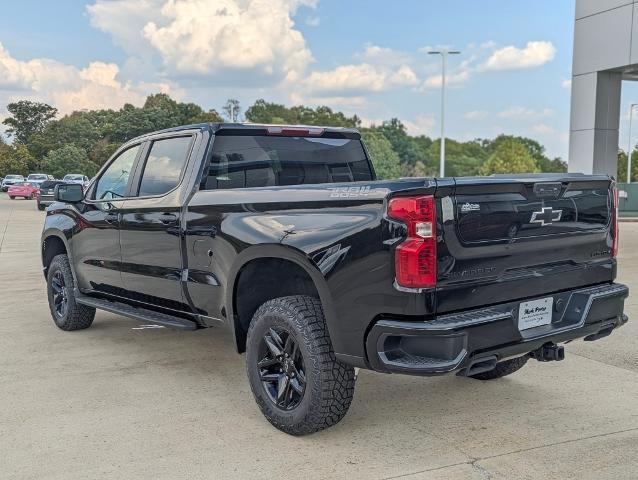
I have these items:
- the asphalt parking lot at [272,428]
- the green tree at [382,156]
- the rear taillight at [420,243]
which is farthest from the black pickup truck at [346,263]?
the green tree at [382,156]

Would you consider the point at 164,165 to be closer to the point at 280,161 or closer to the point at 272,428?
the point at 280,161

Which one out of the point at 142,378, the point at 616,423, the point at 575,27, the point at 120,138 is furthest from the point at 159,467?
the point at 120,138

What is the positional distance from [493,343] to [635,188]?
98.8ft

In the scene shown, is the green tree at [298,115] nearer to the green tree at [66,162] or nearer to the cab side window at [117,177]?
the green tree at [66,162]

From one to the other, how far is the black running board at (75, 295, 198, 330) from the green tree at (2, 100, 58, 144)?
359 feet

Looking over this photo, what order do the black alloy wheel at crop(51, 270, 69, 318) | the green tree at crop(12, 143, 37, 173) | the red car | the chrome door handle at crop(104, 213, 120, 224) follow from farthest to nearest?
the green tree at crop(12, 143, 37, 173) < the red car < the black alloy wheel at crop(51, 270, 69, 318) < the chrome door handle at crop(104, 213, 120, 224)

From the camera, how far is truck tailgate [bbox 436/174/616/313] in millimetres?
3348

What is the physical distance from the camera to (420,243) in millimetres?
3266

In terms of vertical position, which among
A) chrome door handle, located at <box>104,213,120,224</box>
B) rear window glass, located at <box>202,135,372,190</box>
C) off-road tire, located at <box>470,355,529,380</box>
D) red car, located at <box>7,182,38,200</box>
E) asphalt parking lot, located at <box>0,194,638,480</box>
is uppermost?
rear window glass, located at <box>202,135,372,190</box>

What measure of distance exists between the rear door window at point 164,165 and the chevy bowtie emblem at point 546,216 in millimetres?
2592

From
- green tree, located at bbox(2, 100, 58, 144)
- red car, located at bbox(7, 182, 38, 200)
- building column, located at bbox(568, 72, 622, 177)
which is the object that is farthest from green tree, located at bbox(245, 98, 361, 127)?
building column, located at bbox(568, 72, 622, 177)

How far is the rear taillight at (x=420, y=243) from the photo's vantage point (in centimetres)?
326

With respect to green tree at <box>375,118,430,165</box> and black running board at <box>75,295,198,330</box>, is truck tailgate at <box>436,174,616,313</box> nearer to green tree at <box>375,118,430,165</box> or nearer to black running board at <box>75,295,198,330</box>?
black running board at <box>75,295,198,330</box>

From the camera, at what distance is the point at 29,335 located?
657cm
